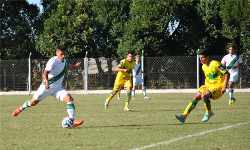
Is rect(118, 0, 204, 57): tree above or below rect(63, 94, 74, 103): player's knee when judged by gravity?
above

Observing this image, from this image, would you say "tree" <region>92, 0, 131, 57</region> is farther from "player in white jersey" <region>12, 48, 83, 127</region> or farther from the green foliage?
"player in white jersey" <region>12, 48, 83, 127</region>

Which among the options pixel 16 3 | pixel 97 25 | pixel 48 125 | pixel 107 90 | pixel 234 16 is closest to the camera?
pixel 48 125

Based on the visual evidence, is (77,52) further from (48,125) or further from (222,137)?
(222,137)

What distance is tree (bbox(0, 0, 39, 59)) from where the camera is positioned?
51.0m

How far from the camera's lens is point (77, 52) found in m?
48.1

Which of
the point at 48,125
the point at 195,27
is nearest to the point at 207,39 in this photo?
the point at 195,27

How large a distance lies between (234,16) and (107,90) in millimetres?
9704

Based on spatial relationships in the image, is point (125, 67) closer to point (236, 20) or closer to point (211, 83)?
point (211, 83)

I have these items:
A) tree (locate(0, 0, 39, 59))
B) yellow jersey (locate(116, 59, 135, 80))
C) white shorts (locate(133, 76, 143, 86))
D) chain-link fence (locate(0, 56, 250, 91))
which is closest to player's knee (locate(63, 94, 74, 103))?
yellow jersey (locate(116, 59, 135, 80))

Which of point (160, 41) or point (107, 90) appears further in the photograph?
point (160, 41)

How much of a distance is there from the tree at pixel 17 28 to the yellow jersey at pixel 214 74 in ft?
115

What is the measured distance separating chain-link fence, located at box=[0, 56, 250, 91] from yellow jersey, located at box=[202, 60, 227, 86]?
2534 centimetres

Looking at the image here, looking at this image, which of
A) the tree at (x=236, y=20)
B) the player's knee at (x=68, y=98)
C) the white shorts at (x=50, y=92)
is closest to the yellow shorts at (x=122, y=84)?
the white shorts at (x=50, y=92)

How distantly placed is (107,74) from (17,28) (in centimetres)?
1103
